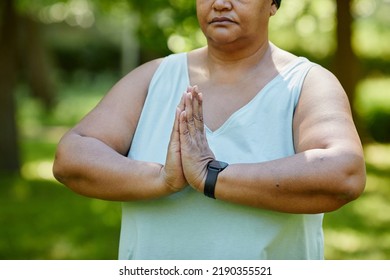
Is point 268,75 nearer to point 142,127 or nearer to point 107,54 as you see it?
point 142,127

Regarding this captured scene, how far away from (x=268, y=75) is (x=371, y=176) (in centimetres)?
995

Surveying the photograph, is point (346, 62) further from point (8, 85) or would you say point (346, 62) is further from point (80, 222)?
point (80, 222)

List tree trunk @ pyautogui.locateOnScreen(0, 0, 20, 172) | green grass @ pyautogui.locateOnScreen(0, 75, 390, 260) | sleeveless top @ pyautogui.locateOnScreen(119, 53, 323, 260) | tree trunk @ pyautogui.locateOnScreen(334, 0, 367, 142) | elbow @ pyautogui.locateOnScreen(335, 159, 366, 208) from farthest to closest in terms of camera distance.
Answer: tree trunk @ pyautogui.locateOnScreen(334, 0, 367, 142) < tree trunk @ pyautogui.locateOnScreen(0, 0, 20, 172) < green grass @ pyautogui.locateOnScreen(0, 75, 390, 260) < sleeveless top @ pyautogui.locateOnScreen(119, 53, 323, 260) < elbow @ pyautogui.locateOnScreen(335, 159, 366, 208)

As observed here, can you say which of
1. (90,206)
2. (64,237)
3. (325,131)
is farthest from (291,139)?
(90,206)

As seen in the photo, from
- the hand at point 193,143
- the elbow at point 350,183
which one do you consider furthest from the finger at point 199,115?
the elbow at point 350,183

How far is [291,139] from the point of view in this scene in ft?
8.82

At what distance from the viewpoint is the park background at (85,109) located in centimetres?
841

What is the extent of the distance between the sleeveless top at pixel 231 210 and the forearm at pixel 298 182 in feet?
0.36

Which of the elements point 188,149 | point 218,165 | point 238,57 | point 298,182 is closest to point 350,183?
point 298,182

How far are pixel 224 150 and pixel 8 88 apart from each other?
406 inches

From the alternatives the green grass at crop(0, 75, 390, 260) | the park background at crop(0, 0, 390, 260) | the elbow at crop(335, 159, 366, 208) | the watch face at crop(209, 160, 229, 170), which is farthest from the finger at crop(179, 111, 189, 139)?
the green grass at crop(0, 75, 390, 260)

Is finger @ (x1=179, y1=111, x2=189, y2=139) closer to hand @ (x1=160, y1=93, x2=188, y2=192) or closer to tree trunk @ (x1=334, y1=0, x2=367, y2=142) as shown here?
hand @ (x1=160, y1=93, x2=188, y2=192)

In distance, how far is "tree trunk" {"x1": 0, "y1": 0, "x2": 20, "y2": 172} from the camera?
12.4 m

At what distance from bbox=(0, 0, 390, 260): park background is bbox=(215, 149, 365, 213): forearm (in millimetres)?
3990
